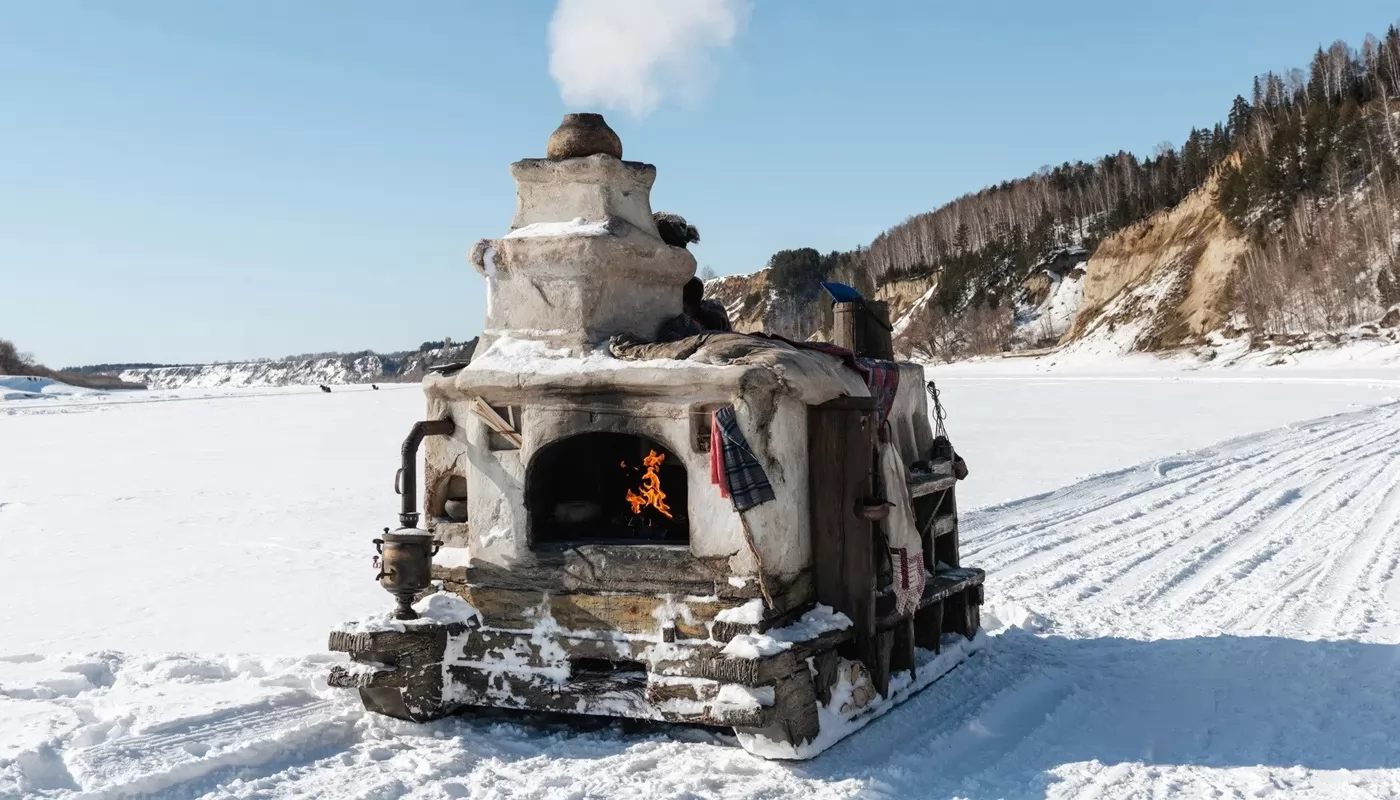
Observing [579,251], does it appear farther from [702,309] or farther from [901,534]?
[901,534]

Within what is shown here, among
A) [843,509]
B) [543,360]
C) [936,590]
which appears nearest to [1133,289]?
[936,590]

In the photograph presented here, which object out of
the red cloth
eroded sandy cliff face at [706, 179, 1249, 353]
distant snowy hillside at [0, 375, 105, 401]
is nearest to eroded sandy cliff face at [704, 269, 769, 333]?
eroded sandy cliff face at [706, 179, 1249, 353]

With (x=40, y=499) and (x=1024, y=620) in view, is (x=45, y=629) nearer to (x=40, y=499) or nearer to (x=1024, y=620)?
(x=1024, y=620)

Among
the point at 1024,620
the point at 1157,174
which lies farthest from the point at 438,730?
the point at 1157,174

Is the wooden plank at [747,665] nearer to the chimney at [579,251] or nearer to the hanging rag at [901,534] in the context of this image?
the hanging rag at [901,534]

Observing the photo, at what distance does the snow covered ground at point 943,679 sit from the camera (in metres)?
4.89

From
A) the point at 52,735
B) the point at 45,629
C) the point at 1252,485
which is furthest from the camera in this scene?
the point at 1252,485

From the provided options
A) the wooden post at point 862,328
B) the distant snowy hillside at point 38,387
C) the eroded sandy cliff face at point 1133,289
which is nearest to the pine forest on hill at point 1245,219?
the eroded sandy cliff face at point 1133,289

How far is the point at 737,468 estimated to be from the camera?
5.30 meters

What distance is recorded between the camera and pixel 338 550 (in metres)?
11.4

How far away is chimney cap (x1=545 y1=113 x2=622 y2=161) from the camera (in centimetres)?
620

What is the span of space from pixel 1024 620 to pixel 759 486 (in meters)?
3.52

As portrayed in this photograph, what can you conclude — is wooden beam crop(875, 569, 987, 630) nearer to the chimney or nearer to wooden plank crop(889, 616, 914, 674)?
wooden plank crop(889, 616, 914, 674)

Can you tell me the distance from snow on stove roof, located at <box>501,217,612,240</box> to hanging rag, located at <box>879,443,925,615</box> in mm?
1870
